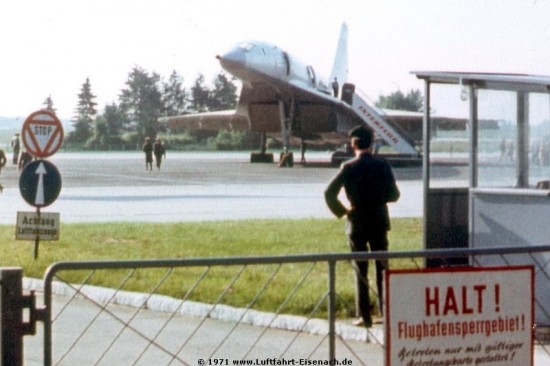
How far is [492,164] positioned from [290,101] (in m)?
43.7

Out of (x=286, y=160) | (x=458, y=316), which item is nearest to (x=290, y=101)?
(x=286, y=160)

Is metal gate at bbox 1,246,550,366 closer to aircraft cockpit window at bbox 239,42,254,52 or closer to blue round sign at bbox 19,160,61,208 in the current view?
blue round sign at bbox 19,160,61,208

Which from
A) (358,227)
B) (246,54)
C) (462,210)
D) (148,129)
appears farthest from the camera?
(148,129)

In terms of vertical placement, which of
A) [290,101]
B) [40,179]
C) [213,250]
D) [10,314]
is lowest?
[213,250]

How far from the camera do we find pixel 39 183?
587 inches

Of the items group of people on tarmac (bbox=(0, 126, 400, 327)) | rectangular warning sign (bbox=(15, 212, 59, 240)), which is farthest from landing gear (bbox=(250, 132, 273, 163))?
group of people on tarmac (bbox=(0, 126, 400, 327))

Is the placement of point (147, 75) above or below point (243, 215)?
above

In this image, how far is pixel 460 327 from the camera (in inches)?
202

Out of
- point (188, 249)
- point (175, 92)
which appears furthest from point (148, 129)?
point (188, 249)

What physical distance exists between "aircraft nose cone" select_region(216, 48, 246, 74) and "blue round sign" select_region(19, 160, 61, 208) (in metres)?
33.0

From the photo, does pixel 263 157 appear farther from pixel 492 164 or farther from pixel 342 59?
pixel 492 164

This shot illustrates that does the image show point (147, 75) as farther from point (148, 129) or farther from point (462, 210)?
point (462, 210)

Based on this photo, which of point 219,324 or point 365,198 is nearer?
point 365,198

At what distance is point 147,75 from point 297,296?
132 m
